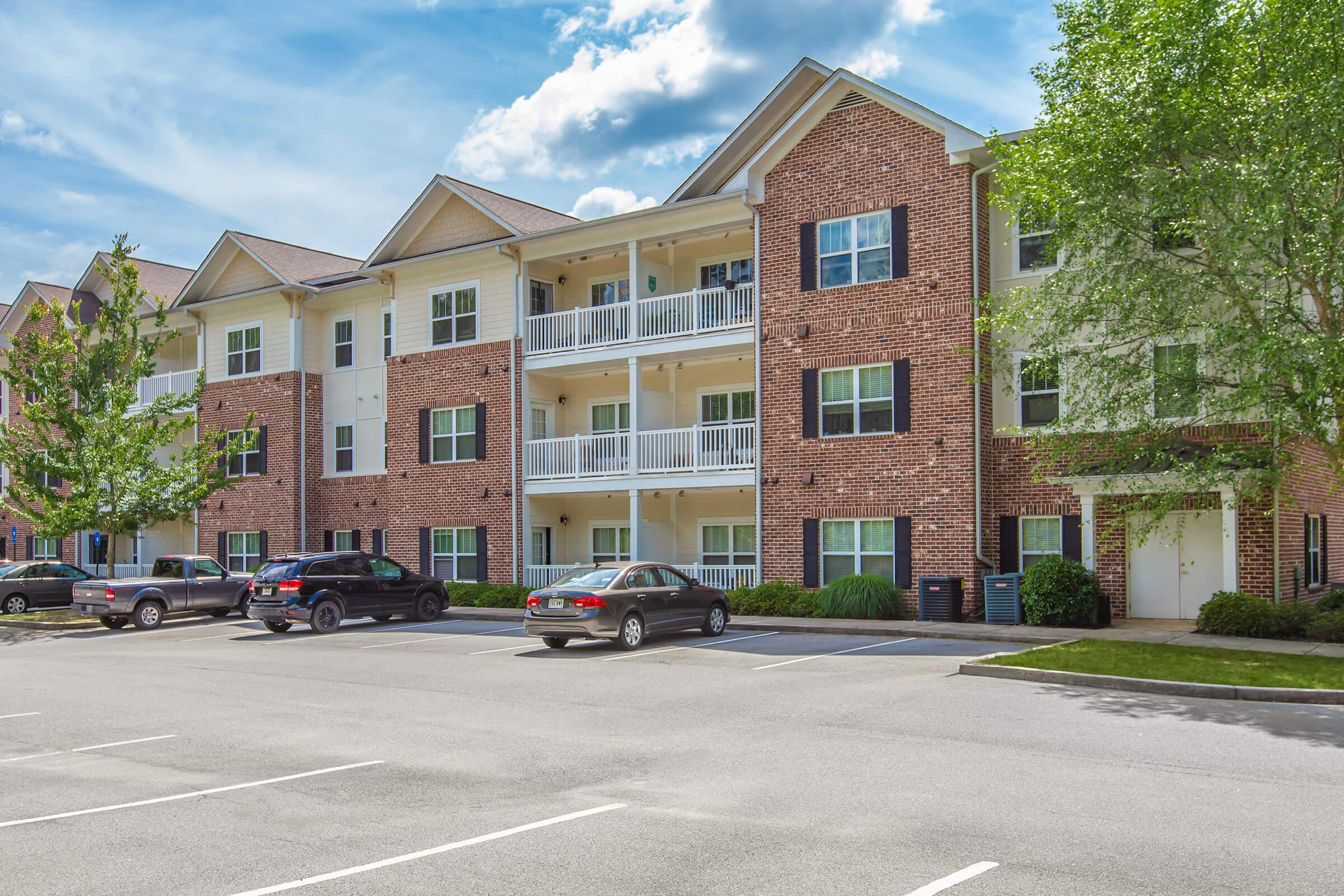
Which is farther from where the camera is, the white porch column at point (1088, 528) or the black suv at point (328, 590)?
the black suv at point (328, 590)

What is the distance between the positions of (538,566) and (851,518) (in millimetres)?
8825

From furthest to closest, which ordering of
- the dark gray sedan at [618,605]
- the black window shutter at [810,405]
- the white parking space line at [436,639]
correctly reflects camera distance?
the black window shutter at [810,405] → the white parking space line at [436,639] → the dark gray sedan at [618,605]

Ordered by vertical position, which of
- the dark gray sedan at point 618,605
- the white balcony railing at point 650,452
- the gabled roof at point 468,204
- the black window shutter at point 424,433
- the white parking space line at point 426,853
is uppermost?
the gabled roof at point 468,204

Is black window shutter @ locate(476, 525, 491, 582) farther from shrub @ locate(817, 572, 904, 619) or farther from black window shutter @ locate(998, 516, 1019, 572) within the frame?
black window shutter @ locate(998, 516, 1019, 572)

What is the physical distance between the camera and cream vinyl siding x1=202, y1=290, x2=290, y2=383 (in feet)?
116

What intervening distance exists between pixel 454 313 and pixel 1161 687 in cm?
2208

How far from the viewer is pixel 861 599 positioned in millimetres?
22594

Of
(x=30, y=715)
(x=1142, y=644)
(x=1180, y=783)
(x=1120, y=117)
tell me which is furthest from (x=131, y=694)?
(x=1120, y=117)

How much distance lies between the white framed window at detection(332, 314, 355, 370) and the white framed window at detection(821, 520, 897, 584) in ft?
54.5

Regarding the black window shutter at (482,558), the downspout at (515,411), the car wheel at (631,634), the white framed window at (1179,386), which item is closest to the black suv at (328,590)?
the downspout at (515,411)

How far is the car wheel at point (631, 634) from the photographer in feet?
61.1

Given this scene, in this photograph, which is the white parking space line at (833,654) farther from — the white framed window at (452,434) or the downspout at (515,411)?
the white framed window at (452,434)

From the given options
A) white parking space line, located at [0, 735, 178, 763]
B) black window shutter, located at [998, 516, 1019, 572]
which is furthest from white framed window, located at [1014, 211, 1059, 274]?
white parking space line, located at [0, 735, 178, 763]

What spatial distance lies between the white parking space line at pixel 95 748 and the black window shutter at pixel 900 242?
54.9 ft
